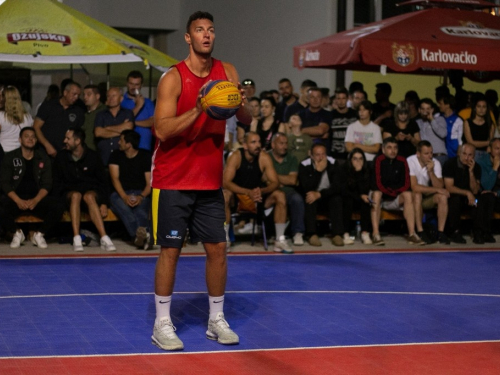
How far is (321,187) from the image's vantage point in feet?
40.5

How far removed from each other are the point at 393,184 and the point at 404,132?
1.06 meters

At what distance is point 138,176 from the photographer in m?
11.9

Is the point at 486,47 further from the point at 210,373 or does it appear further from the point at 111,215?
the point at 210,373

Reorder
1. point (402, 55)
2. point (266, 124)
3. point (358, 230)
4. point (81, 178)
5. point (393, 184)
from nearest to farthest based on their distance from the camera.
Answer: point (81, 178), point (402, 55), point (393, 184), point (358, 230), point (266, 124)

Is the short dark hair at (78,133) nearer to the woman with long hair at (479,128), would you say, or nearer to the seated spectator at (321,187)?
the seated spectator at (321,187)

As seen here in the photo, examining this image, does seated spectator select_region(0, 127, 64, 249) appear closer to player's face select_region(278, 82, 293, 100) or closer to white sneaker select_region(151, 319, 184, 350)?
player's face select_region(278, 82, 293, 100)

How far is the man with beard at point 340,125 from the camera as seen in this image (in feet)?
43.5

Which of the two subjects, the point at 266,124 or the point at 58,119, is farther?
the point at 266,124

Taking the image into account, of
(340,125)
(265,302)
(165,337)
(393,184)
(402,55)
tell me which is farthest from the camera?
(340,125)

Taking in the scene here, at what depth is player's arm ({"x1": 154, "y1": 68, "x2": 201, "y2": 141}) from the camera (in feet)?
19.7

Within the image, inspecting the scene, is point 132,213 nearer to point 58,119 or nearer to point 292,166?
point 58,119

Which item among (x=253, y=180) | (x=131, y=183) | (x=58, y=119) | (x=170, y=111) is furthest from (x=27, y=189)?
(x=170, y=111)

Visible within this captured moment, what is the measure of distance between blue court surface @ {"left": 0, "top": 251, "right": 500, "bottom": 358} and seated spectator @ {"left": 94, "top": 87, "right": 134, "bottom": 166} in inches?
88.6

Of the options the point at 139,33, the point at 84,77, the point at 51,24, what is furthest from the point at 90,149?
the point at 139,33
